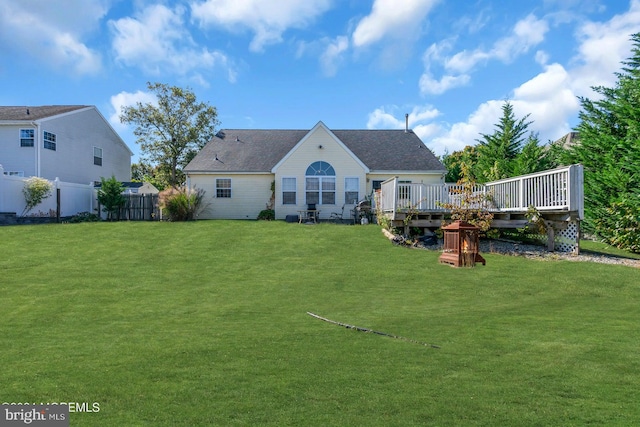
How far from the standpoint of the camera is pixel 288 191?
23.6 meters

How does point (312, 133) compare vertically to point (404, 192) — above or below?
above

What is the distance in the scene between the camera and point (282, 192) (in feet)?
77.5

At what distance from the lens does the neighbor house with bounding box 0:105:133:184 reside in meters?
24.5

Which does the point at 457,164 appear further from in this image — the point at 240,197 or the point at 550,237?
the point at 550,237

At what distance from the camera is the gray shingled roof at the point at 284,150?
81.3ft

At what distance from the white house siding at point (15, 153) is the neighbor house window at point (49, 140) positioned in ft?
2.38

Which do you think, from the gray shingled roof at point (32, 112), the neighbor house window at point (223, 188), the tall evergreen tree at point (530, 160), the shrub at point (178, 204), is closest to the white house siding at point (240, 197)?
the neighbor house window at point (223, 188)

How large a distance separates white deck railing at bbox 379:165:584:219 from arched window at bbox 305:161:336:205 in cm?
567

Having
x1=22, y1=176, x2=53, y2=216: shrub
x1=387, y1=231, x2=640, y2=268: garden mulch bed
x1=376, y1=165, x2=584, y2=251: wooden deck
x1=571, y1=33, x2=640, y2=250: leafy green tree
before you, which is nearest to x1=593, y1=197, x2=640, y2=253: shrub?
x1=571, y1=33, x2=640, y2=250: leafy green tree

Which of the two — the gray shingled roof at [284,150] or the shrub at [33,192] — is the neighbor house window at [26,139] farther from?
the gray shingled roof at [284,150]

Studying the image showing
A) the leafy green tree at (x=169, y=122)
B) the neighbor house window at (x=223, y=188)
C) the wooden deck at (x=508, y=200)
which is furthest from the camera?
the leafy green tree at (x=169, y=122)

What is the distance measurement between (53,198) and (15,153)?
506 cm

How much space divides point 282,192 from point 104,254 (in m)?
11.5

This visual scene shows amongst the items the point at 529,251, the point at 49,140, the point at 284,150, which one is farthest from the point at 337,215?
the point at 49,140
